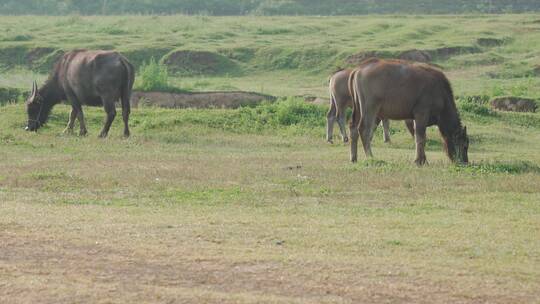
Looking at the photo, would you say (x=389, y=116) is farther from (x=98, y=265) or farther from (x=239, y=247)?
(x=98, y=265)

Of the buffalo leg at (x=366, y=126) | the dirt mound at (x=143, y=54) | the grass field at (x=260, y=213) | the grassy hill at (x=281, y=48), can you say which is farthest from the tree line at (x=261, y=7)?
the buffalo leg at (x=366, y=126)

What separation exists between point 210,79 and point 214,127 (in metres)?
11.0

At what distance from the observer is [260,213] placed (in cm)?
1257

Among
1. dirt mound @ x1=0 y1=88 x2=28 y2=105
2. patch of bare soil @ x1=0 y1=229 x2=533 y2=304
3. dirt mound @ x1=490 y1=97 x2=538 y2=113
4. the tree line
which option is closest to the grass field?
patch of bare soil @ x1=0 y1=229 x2=533 y2=304

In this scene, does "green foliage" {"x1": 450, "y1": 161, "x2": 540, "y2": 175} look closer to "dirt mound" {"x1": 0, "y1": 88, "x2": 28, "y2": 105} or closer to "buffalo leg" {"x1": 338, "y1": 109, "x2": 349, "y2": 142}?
"buffalo leg" {"x1": 338, "y1": 109, "x2": 349, "y2": 142}

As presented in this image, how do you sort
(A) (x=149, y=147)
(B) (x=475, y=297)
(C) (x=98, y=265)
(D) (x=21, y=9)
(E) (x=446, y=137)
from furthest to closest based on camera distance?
(D) (x=21, y=9), (A) (x=149, y=147), (E) (x=446, y=137), (C) (x=98, y=265), (B) (x=475, y=297)

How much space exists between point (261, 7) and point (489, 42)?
101 ft

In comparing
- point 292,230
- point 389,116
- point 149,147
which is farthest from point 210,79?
point 292,230

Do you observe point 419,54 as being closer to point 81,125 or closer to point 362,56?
point 362,56

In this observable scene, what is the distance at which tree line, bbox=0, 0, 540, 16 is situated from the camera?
2645 inches

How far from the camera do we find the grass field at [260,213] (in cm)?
905

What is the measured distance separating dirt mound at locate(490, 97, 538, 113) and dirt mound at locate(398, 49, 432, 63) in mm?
7399

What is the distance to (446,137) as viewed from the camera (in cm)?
1770

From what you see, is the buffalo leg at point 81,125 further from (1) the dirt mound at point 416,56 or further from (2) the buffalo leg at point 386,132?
(1) the dirt mound at point 416,56
